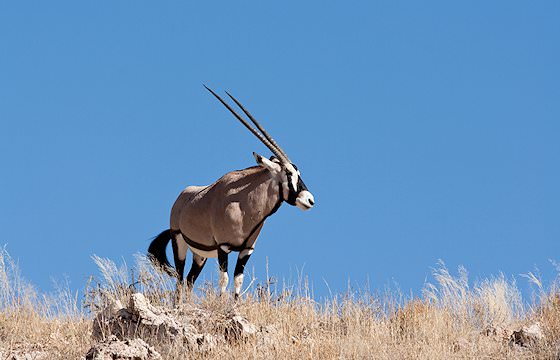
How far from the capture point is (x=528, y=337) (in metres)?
11.1

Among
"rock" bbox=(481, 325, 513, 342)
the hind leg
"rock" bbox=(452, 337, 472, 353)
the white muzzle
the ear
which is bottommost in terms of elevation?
"rock" bbox=(452, 337, 472, 353)

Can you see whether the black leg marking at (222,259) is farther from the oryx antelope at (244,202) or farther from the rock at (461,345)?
the rock at (461,345)

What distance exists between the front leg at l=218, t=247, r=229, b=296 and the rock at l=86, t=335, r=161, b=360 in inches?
120

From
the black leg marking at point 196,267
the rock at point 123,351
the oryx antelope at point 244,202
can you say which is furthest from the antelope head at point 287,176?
the rock at point 123,351

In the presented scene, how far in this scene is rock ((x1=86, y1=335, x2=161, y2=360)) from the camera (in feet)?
32.8

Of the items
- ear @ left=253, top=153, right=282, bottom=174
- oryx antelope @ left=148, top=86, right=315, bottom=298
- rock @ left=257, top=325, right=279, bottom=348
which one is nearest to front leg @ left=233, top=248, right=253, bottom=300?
oryx antelope @ left=148, top=86, right=315, bottom=298

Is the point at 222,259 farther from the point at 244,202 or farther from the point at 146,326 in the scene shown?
the point at 146,326

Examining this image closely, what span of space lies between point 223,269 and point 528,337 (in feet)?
14.3

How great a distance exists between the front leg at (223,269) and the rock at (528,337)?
3.84 meters

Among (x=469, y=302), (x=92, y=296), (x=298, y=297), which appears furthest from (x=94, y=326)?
(x=469, y=302)

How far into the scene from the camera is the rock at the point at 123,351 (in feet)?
32.8

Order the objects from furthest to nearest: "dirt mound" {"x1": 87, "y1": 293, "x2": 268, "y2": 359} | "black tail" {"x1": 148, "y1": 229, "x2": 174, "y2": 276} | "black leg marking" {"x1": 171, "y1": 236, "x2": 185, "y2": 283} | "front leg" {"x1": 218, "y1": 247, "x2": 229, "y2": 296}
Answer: "black tail" {"x1": 148, "y1": 229, "x2": 174, "y2": 276} < "black leg marking" {"x1": 171, "y1": 236, "x2": 185, "y2": 283} < "front leg" {"x1": 218, "y1": 247, "x2": 229, "y2": 296} < "dirt mound" {"x1": 87, "y1": 293, "x2": 268, "y2": 359}

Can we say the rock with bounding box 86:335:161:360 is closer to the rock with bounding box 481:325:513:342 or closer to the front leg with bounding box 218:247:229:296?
the front leg with bounding box 218:247:229:296

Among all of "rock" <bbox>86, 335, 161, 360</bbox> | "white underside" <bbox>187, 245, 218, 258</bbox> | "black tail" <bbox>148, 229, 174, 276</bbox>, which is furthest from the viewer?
"black tail" <bbox>148, 229, 174, 276</bbox>
